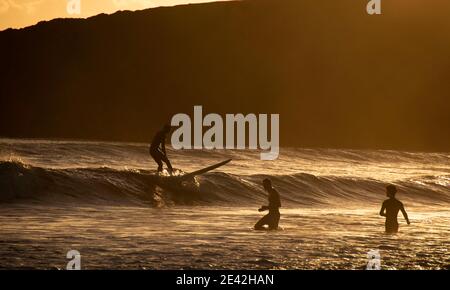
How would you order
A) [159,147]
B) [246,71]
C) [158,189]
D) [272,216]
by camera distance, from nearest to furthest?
[272,216], [159,147], [158,189], [246,71]

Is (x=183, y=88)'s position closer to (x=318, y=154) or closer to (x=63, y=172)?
(x=318, y=154)

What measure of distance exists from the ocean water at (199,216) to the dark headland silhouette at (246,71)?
2129 inches

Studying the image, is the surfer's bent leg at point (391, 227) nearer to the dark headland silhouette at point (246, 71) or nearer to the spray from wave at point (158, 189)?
the spray from wave at point (158, 189)

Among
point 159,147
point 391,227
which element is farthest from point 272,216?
point 159,147

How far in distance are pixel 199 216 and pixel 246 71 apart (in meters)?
93.1

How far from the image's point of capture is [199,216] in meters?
21.9

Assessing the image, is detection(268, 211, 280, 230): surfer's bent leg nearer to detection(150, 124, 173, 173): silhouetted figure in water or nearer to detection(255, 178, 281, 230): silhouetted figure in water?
detection(255, 178, 281, 230): silhouetted figure in water

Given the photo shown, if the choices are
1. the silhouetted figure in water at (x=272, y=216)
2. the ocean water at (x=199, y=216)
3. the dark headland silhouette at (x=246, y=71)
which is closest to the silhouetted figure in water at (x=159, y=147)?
the ocean water at (x=199, y=216)

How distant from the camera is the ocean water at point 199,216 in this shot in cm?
1395

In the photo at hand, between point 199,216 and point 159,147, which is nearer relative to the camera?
point 199,216

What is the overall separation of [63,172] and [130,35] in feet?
319

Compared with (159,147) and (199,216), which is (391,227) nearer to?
(199,216)

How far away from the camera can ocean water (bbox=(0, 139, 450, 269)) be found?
13.9 m

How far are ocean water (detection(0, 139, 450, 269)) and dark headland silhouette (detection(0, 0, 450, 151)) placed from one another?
54064 mm
